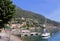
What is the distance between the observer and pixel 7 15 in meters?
51.2

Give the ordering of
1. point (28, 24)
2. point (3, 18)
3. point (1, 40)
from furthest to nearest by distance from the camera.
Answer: point (28, 24), point (3, 18), point (1, 40)

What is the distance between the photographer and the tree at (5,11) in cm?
5088

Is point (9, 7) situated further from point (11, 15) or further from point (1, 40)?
Result: point (1, 40)

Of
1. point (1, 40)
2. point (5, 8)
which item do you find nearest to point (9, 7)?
point (5, 8)

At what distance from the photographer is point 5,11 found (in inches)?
2009

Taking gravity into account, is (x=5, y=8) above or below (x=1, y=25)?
above

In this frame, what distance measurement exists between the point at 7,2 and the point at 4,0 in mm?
704

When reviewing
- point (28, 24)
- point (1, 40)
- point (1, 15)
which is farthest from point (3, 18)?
point (28, 24)

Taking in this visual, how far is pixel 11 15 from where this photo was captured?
51312mm

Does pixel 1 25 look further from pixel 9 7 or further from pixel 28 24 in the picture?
pixel 28 24

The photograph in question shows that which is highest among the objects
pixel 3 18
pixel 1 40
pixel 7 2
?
pixel 7 2

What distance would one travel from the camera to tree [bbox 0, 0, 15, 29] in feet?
167

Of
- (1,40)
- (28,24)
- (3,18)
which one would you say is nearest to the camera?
(1,40)

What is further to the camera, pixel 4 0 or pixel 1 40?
pixel 4 0
